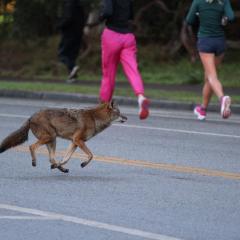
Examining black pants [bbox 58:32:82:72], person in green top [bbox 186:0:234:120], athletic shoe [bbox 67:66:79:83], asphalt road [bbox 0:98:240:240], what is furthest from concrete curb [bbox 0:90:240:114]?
asphalt road [bbox 0:98:240:240]

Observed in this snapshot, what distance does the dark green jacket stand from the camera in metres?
15.0

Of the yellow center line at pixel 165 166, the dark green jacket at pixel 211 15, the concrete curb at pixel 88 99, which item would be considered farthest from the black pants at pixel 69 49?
the yellow center line at pixel 165 166

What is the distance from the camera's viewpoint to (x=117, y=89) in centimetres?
2072

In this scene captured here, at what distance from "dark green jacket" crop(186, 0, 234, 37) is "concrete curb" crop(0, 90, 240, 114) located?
9.03ft

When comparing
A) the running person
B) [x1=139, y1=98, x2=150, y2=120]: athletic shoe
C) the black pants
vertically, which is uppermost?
the running person

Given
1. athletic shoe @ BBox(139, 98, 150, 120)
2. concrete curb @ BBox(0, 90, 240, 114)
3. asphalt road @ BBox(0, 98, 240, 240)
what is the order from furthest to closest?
1. concrete curb @ BBox(0, 90, 240, 114)
2. athletic shoe @ BBox(139, 98, 150, 120)
3. asphalt road @ BBox(0, 98, 240, 240)

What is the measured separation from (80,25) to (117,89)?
3615 mm

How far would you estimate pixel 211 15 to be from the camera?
49.3 ft

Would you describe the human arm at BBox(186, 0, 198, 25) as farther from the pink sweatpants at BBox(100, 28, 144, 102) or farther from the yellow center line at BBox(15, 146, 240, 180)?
the yellow center line at BBox(15, 146, 240, 180)

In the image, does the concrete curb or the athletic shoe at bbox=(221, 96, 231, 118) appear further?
the concrete curb

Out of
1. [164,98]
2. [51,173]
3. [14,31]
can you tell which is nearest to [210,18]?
[164,98]

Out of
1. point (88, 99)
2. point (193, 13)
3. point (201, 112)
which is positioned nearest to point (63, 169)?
point (193, 13)

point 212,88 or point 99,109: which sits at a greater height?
point 99,109

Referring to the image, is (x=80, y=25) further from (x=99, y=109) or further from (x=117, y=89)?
(x=99, y=109)
